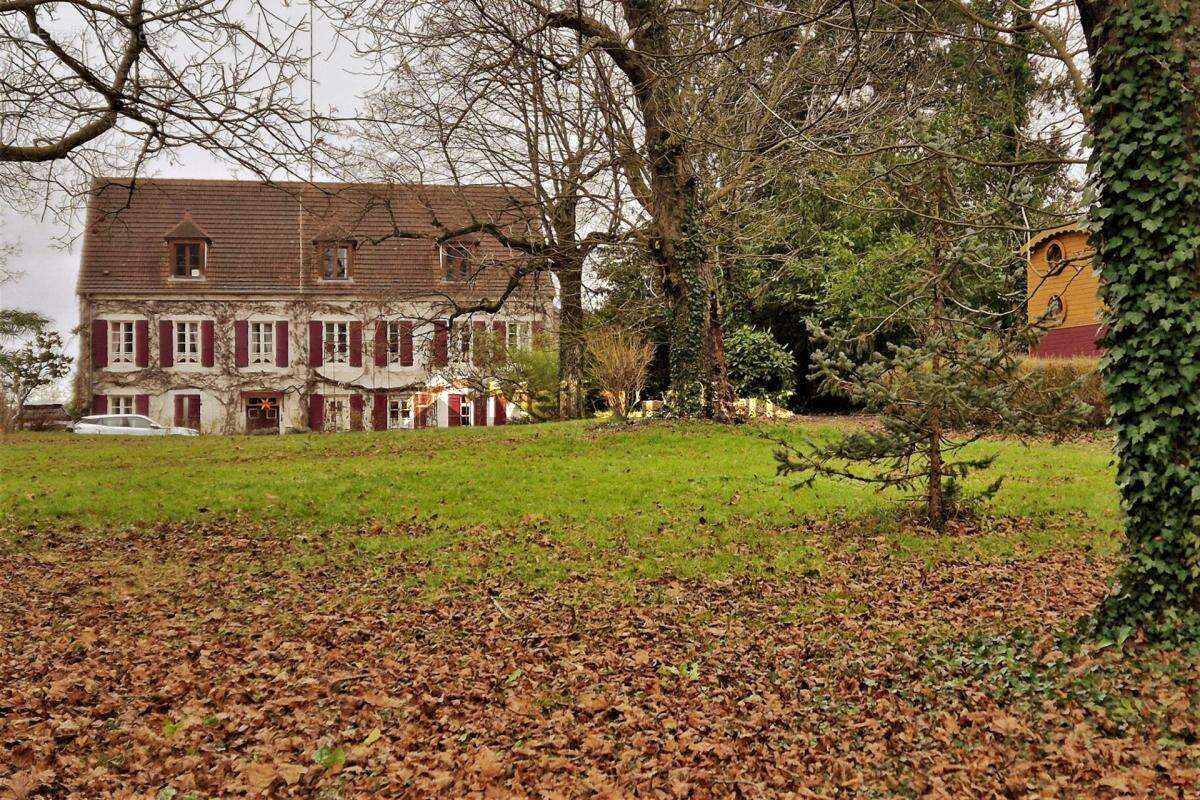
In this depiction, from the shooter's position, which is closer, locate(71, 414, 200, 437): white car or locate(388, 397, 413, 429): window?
locate(71, 414, 200, 437): white car

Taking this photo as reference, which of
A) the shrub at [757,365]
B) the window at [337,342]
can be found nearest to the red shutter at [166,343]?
the window at [337,342]

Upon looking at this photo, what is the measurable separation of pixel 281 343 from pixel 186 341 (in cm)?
322

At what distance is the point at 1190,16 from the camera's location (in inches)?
216

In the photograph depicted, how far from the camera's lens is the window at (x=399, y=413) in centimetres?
3362

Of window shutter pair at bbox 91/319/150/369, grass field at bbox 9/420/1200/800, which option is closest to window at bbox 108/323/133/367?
window shutter pair at bbox 91/319/150/369

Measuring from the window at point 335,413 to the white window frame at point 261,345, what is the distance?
2.44m

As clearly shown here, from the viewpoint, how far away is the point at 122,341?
32.7m

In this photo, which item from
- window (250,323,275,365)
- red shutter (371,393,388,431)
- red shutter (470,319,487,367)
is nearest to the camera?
red shutter (470,319,487,367)

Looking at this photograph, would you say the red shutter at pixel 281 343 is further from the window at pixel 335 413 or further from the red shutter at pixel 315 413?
the window at pixel 335 413

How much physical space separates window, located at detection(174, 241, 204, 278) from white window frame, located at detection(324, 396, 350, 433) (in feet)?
21.3

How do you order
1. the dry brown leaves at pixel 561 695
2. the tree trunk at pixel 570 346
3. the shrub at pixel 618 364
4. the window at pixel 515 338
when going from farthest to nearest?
the window at pixel 515 338 → the tree trunk at pixel 570 346 → the shrub at pixel 618 364 → the dry brown leaves at pixel 561 695

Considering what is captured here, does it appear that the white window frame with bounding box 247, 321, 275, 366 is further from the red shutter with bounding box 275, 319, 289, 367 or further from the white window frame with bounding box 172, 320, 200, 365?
the white window frame with bounding box 172, 320, 200, 365

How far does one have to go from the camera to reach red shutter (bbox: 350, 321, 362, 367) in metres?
33.3

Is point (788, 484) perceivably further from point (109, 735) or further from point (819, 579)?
point (109, 735)
